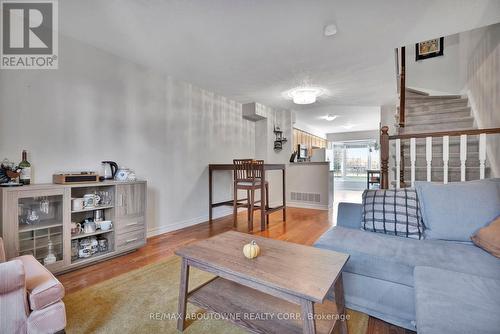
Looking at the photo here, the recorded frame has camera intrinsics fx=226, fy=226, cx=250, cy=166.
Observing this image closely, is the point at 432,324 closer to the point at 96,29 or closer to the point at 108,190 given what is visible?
the point at 108,190

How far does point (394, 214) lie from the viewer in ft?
5.74

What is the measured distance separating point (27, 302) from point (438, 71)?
6.29 metres

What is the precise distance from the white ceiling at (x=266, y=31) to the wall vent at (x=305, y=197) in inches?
101

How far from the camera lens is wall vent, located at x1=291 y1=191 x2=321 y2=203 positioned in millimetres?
4980

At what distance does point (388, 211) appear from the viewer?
1.77m

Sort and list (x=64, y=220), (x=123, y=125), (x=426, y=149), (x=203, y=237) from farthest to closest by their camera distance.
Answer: (x=203, y=237), (x=123, y=125), (x=426, y=149), (x=64, y=220)

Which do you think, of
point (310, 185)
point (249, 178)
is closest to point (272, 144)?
point (310, 185)

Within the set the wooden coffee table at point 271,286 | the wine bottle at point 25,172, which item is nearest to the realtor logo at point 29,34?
the wine bottle at point 25,172

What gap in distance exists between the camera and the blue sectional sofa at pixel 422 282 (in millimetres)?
833

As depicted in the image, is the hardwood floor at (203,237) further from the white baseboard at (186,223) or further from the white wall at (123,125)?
the white wall at (123,125)

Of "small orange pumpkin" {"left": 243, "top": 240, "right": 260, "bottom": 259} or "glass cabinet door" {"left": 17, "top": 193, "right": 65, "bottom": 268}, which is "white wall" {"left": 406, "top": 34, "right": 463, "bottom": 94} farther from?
"glass cabinet door" {"left": 17, "top": 193, "right": 65, "bottom": 268}

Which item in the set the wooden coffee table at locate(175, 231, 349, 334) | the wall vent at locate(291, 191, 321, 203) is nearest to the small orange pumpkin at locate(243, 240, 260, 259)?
the wooden coffee table at locate(175, 231, 349, 334)

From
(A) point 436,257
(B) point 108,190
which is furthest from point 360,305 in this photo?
(B) point 108,190

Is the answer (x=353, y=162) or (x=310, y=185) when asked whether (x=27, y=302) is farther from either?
(x=353, y=162)
